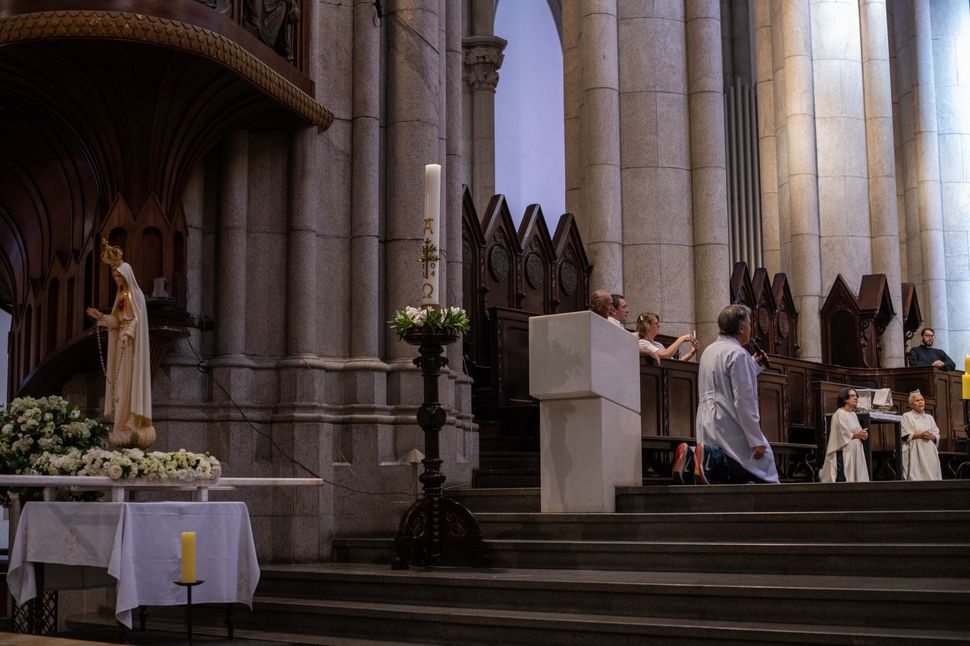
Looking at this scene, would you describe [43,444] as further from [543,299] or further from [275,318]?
[543,299]

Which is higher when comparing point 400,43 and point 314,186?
point 400,43

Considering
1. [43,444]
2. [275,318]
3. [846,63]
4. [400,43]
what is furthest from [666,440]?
[846,63]

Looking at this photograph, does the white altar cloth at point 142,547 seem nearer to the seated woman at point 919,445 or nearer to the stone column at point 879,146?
the seated woman at point 919,445

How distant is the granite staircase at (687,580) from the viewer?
19.8 ft

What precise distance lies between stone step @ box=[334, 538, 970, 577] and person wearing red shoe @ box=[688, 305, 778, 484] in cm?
169

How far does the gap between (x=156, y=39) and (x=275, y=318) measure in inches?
96.5

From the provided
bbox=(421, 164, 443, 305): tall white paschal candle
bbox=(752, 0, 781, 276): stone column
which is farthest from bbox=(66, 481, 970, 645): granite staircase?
bbox=(752, 0, 781, 276): stone column

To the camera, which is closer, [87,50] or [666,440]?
[87,50]

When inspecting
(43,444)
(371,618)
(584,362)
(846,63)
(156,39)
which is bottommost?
(371,618)

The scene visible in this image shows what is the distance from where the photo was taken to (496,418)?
1218cm

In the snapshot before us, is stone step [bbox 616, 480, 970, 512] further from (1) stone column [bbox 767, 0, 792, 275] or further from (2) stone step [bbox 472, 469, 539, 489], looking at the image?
(1) stone column [bbox 767, 0, 792, 275]

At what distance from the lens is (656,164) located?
13812 mm

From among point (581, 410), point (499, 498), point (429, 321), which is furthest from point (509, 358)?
point (429, 321)

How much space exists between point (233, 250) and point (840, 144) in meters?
11.9
